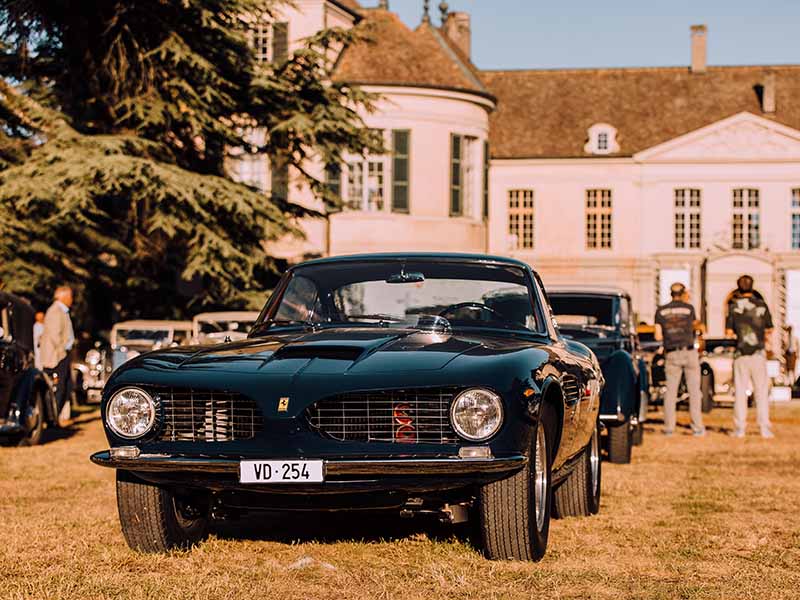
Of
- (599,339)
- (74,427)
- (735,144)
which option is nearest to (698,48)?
(735,144)

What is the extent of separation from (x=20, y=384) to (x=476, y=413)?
9820 mm

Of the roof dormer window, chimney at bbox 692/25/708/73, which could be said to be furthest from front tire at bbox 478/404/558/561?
chimney at bbox 692/25/708/73

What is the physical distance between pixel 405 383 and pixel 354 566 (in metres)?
1.05

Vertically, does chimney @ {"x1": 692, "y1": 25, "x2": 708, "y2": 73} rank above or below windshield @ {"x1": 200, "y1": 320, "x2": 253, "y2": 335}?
above

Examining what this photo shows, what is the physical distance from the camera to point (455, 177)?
4638cm

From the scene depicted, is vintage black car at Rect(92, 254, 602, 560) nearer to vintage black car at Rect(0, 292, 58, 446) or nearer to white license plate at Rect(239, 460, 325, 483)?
white license plate at Rect(239, 460, 325, 483)

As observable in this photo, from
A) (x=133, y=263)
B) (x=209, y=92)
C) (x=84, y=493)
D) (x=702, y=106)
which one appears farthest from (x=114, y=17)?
(x=702, y=106)

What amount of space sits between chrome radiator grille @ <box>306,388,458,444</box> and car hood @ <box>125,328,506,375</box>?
0.13 m

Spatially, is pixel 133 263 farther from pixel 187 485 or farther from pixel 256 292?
pixel 187 485

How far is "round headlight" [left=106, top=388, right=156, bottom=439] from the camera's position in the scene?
7.01 meters

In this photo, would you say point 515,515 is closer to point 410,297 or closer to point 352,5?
point 410,297

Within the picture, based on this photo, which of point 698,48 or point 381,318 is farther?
point 698,48

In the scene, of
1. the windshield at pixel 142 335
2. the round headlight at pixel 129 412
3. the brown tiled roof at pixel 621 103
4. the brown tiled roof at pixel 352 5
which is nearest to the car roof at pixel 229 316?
the windshield at pixel 142 335

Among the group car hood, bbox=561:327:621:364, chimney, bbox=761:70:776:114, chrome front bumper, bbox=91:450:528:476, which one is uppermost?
chimney, bbox=761:70:776:114
